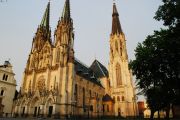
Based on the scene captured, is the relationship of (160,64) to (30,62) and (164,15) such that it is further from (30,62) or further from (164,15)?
(30,62)

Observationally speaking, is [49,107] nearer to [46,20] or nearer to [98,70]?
[46,20]

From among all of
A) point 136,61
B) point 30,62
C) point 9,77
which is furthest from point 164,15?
point 9,77

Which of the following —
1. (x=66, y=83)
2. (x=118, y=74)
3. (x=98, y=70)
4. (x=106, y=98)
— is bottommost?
(x=106, y=98)

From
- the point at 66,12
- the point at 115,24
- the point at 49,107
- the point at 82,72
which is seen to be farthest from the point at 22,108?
the point at 115,24

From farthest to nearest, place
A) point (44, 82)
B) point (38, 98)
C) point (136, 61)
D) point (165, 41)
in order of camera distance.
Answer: point (44, 82), point (38, 98), point (136, 61), point (165, 41)

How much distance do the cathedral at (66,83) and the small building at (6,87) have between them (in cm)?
217

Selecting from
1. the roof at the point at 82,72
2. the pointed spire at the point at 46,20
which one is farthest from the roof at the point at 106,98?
the pointed spire at the point at 46,20

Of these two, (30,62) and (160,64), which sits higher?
(30,62)

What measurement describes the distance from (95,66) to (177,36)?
161 ft

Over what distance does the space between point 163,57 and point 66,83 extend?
2266 cm

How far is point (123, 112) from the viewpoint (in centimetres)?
4909

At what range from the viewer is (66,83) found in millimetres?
35562

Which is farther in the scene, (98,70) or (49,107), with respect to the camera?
(98,70)

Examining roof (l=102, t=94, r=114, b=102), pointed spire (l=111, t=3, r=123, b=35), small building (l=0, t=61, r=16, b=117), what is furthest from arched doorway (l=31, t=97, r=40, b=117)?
pointed spire (l=111, t=3, r=123, b=35)
